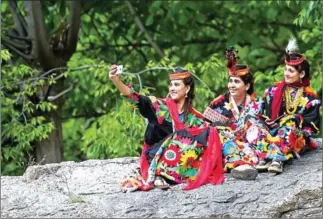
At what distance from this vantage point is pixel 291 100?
8055 millimetres

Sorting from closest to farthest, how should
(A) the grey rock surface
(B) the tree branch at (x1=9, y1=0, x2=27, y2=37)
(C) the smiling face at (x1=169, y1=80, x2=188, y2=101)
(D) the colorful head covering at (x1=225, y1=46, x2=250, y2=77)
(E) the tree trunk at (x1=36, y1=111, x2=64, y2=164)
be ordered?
(A) the grey rock surface
(C) the smiling face at (x1=169, y1=80, x2=188, y2=101)
(D) the colorful head covering at (x1=225, y1=46, x2=250, y2=77)
(E) the tree trunk at (x1=36, y1=111, x2=64, y2=164)
(B) the tree branch at (x1=9, y1=0, x2=27, y2=37)

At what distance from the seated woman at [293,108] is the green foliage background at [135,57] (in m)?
2.10

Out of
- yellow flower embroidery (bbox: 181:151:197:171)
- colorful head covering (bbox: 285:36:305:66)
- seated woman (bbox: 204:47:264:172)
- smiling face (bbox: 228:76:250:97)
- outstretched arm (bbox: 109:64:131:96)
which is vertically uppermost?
colorful head covering (bbox: 285:36:305:66)

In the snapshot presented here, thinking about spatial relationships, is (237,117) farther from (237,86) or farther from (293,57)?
(293,57)

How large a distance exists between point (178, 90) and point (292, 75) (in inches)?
41.5

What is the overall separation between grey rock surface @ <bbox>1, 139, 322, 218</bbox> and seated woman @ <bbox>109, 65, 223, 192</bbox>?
12 centimetres

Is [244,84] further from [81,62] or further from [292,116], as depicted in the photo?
[81,62]

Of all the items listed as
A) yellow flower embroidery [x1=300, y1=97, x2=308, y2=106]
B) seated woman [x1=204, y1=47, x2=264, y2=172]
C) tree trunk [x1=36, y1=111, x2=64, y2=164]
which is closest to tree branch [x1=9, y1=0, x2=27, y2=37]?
tree trunk [x1=36, y1=111, x2=64, y2=164]

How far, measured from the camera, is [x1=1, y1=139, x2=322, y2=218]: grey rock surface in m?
6.88

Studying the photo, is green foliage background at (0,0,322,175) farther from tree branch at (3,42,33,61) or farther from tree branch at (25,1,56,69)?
tree branch at (25,1,56,69)

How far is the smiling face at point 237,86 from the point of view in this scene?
786 centimetres

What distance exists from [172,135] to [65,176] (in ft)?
3.07

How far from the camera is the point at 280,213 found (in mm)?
7027

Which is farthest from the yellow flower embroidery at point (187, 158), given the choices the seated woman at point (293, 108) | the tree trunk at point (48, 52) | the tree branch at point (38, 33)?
the tree branch at point (38, 33)
